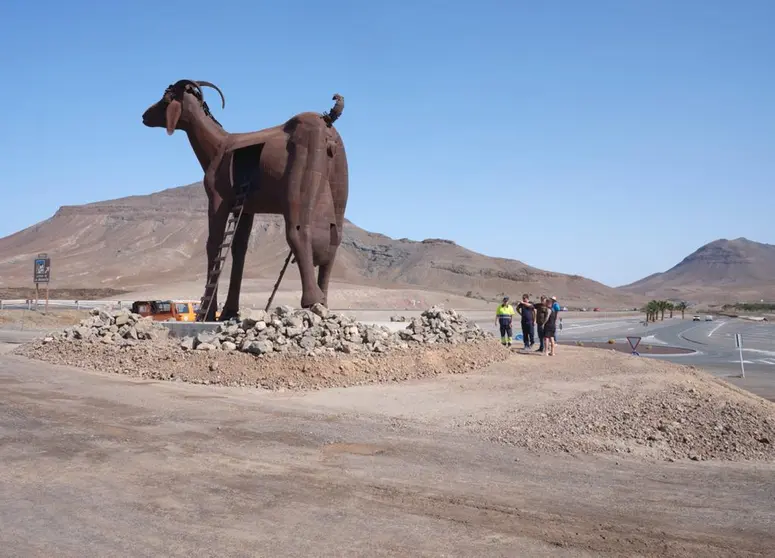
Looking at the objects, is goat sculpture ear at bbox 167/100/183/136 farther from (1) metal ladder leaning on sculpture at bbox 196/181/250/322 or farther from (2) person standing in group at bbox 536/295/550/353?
(2) person standing in group at bbox 536/295/550/353

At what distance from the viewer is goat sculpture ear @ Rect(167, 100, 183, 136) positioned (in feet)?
Result: 63.5

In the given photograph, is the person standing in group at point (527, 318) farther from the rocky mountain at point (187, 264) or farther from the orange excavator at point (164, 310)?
the rocky mountain at point (187, 264)

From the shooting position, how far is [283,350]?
49.5 feet

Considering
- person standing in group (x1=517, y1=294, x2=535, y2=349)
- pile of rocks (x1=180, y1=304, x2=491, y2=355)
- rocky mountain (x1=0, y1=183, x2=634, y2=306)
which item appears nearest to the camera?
pile of rocks (x1=180, y1=304, x2=491, y2=355)

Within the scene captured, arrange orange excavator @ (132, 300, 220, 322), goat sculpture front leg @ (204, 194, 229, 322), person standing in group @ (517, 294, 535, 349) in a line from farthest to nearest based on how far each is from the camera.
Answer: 1. orange excavator @ (132, 300, 220, 322)
2. person standing in group @ (517, 294, 535, 349)
3. goat sculpture front leg @ (204, 194, 229, 322)

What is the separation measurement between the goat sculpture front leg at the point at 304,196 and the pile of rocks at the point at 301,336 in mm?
1235

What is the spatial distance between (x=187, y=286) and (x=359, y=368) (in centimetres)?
8324

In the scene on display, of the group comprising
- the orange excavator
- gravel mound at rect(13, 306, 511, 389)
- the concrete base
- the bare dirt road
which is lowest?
the bare dirt road

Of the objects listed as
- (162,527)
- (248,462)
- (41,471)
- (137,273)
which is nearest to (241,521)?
(162,527)

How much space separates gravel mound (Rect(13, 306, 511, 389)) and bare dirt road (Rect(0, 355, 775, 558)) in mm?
2694

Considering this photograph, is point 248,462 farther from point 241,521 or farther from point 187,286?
point 187,286

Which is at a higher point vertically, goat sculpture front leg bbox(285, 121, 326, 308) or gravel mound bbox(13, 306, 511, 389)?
goat sculpture front leg bbox(285, 121, 326, 308)

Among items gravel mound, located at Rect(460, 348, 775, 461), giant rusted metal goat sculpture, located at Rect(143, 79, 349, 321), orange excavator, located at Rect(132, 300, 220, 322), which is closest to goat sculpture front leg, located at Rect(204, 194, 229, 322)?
giant rusted metal goat sculpture, located at Rect(143, 79, 349, 321)

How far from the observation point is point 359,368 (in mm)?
14758
